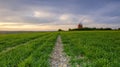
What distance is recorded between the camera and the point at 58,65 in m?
9.26

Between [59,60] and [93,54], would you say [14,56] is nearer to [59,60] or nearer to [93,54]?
[59,60]

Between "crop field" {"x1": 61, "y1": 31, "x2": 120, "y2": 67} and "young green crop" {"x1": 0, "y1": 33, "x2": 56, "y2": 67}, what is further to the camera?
"young green crop" {"x1": 0, "y1": 33, "x2": 56, "y2": 67}

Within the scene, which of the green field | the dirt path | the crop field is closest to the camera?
the crop field

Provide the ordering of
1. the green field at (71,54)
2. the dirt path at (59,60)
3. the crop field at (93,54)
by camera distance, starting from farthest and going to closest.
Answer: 1. the dirt path at (59,60)
2. the green field at (71,54)
3. the crop field at (93,54)

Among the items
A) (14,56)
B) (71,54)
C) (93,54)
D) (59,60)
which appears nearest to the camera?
(59,60)

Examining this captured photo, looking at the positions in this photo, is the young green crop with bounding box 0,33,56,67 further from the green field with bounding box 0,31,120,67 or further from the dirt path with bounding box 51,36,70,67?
the dirt path with bounding box 51,36,70,67

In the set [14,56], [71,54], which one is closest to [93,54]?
[71,54]

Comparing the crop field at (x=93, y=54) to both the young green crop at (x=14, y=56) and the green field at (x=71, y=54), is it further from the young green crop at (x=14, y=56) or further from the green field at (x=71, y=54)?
the young green crop at (x=14, y=56)

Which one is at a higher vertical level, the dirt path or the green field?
the green field

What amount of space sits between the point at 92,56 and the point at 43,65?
4077 millimetres

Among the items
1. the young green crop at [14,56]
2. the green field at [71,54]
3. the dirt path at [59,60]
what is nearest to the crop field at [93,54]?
the green field at [71,54]

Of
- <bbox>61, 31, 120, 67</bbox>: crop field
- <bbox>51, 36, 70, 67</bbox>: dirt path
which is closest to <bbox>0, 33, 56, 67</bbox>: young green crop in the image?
<bbox>51, 36, 70, 67</bbox>: dirt path

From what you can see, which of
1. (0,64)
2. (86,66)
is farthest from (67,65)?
(0,64)

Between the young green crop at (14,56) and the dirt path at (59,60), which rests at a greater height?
the young green crop at (14,56)
